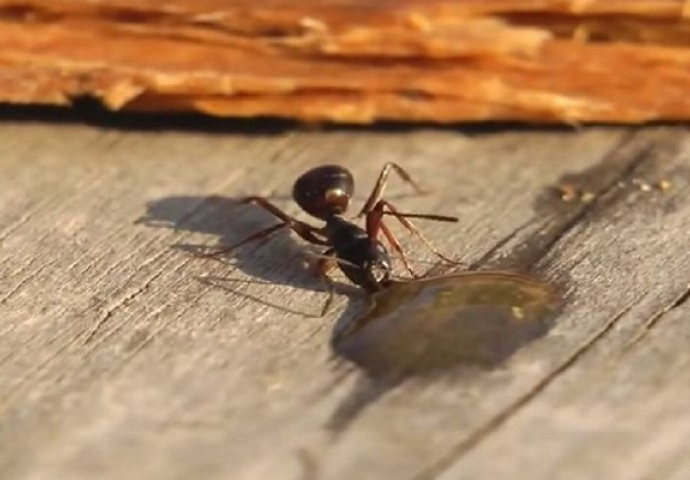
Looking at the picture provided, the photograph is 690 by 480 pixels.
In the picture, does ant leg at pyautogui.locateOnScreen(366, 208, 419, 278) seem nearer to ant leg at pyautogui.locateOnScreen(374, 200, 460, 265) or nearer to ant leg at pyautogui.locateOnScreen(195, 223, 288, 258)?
ant leg at pyautogui.locateOnScreen(374, 200, 460, 265)

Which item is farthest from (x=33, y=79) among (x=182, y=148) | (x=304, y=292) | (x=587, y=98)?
(x=587, y=98)

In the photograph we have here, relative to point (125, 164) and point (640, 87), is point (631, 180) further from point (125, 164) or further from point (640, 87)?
point (125, 164)

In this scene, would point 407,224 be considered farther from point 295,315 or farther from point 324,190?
point 295,315

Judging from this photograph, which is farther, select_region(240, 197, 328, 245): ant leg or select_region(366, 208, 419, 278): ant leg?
select_region(240, 197, 328, 245): ant leg

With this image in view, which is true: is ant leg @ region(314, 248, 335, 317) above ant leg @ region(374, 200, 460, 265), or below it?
below

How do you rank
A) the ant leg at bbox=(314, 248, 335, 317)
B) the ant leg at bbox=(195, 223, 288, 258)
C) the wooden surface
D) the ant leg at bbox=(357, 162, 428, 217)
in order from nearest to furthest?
1. the wooden surface
2. the ant leg at bbox=(314, 248, 335, 317)
3. the ant leg at bbox=(195, 223, 288, 258)
4. the ant leg at bbox=(357, 162, 428, 217)

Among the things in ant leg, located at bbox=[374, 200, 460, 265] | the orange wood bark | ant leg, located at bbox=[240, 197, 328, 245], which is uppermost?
the orange wood bark

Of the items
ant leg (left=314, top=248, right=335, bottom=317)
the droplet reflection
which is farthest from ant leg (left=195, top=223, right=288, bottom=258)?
the droplet reflection
